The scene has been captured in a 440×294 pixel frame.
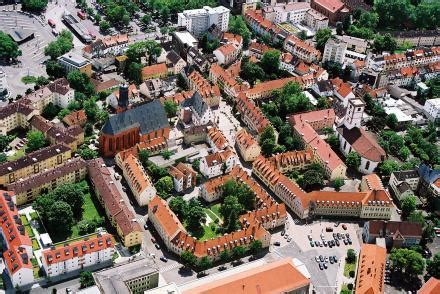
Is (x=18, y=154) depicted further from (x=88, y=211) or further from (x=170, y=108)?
(x=170, y=108)

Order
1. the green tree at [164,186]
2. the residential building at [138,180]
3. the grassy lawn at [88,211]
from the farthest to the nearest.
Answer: the green tree at [164,186] → the residential building at [138,180] → the grassy lawn at [88,211]

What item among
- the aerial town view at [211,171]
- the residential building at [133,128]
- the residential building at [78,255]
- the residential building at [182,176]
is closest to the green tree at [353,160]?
the aerial town view at [211,171]

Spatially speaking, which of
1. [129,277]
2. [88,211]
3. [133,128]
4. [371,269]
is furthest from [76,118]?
[371,269]

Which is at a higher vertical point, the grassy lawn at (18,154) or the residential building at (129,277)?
the residential building at (129,277)

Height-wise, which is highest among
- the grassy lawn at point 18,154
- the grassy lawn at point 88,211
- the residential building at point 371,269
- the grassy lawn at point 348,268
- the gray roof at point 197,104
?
the gray roof at point 197,104

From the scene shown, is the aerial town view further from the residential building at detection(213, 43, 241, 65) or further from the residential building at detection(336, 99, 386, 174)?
the residential building at detection(213, 43, 241, 65)

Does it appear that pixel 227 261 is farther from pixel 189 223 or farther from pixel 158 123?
pixel 158 123

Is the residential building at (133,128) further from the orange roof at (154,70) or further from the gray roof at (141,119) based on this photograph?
the orange roof at (154,70)
